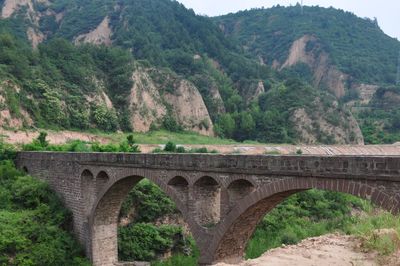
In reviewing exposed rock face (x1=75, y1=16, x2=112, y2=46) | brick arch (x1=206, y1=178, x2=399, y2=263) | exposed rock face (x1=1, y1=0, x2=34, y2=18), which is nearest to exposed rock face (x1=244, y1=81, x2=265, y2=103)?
exposed rock face (x1=75, y1=16, x2=112, y2=46)

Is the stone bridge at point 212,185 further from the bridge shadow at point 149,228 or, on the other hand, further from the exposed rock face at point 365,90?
the exposed rock face at point 365,90

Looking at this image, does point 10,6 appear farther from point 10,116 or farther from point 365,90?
point 365,90

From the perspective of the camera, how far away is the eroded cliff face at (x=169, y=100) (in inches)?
2270

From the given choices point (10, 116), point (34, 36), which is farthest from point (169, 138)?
point (34, 36)

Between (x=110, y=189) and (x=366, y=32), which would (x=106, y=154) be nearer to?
(x=110, y=189)

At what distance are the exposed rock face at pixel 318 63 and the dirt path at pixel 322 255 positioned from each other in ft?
325

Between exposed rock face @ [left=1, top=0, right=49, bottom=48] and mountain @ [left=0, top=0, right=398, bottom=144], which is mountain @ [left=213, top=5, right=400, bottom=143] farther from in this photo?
exposed rock face @ [left=1, top=0, right=49, bottom=48]

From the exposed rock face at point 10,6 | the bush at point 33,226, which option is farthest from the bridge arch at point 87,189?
the exposed rock face at point 10,6

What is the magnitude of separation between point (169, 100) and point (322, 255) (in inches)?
2263

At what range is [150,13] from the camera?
94375 mm

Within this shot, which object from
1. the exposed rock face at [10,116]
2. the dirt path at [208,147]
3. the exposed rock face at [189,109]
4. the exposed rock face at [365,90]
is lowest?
the dirt path at [208,147]

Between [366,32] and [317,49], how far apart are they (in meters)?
18.8

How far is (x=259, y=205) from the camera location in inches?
516

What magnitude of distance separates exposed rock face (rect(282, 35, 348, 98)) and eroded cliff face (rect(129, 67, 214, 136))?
49.0 meters
